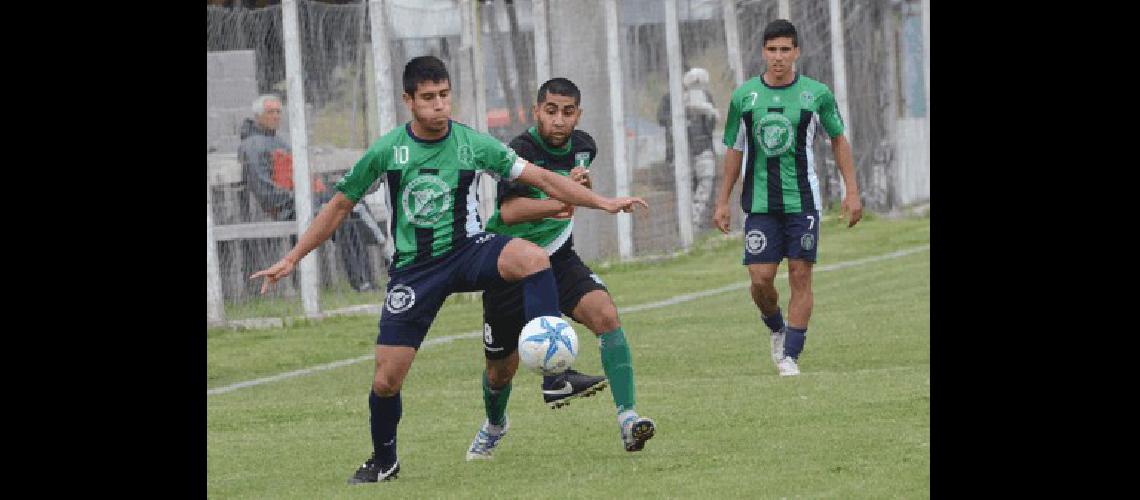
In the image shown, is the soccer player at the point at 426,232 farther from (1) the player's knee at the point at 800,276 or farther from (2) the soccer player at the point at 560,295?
(1) the player's knee at the point at 800,276

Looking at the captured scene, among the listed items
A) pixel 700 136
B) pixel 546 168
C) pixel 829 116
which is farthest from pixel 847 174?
pixel 700 136

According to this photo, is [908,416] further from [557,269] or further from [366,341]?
[366,341]

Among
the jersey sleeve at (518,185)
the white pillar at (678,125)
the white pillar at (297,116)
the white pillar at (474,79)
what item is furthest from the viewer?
the white pillar at (678,125)

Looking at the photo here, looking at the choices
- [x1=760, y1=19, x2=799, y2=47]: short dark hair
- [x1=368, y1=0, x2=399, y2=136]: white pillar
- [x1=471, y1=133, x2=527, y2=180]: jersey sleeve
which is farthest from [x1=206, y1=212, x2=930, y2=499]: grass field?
[x1=760, y1=19, x2=799, y2=47]: short dark hair

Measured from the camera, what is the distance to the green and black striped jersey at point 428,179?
9695 mm

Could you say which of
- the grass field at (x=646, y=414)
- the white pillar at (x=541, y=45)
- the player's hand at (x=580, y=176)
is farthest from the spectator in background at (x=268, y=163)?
the player's hand at (x=580, y=176)

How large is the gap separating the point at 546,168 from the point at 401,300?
1.46 metres

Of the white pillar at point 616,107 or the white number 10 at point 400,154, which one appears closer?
the white number 10 at point 400,154

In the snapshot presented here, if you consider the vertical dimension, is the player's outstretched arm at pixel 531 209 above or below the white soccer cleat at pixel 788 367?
above

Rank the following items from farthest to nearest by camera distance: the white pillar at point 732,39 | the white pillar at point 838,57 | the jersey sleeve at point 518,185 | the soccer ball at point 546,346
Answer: the white pillar at point 838,57 < the white pillar at point 732,39 < the jersey sleeve at point 518,185 < the soccer ball at point 546,346

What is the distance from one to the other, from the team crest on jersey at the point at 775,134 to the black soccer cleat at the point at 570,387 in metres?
3.70

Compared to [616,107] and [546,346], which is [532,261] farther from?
[616,107]

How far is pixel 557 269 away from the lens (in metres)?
10.9

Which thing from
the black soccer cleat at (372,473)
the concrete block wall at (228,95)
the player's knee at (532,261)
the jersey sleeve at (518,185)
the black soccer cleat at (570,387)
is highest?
the concrete block wall at (228,95)
